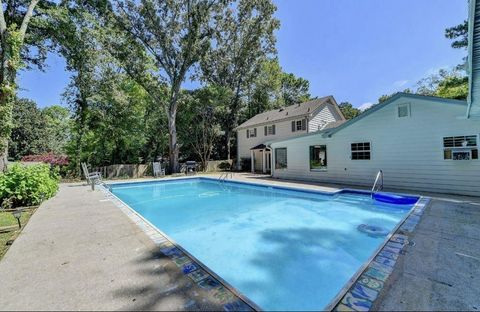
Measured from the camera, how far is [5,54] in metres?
9.77

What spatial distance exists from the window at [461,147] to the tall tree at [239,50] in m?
18.8

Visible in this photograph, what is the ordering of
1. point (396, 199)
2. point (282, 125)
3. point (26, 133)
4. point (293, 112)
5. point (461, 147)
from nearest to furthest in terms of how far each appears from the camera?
1. point (396, 199)
2. point (461, 147)
3. point (293, 112)
4. point (282, 125)
5. point (26, 133)

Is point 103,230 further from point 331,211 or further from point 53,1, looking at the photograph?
point 53,1

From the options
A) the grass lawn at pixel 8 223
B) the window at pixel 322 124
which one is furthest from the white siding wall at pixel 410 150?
the grass lawn at pixel 8 223

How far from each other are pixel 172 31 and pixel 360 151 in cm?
1580

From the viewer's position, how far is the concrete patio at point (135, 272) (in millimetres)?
2416

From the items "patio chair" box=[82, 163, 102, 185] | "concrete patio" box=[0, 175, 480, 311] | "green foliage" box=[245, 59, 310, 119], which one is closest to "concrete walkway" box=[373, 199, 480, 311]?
"concrete patio" box=[0, 175, 480, 311]

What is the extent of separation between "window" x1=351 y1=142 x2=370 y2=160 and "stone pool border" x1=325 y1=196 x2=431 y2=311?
6.88 m

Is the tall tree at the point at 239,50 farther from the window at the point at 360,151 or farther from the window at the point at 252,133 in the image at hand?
the window at the point at 360,151

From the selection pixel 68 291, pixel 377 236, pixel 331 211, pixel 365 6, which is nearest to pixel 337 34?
pixel 365 6

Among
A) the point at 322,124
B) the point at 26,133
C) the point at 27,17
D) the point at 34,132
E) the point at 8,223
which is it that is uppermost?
the point at 27,17

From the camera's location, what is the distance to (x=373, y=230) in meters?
5.80

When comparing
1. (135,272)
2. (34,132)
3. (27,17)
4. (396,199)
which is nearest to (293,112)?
(396,199)

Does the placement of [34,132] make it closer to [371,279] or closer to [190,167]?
[190,167]
